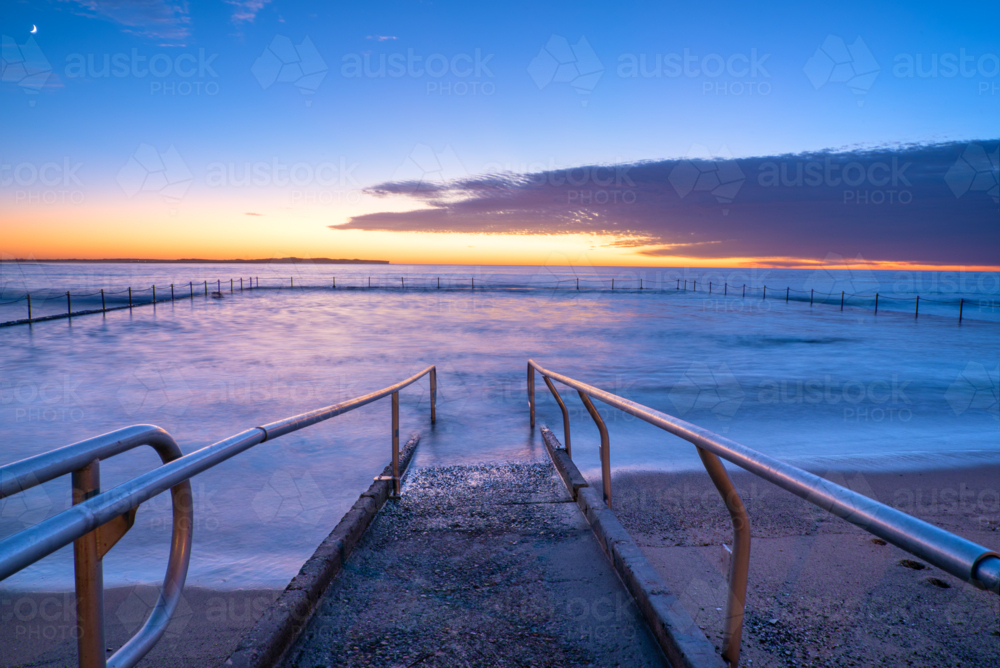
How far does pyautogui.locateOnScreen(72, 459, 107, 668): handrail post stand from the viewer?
50.8 inches

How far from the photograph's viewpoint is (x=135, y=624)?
3.15 m

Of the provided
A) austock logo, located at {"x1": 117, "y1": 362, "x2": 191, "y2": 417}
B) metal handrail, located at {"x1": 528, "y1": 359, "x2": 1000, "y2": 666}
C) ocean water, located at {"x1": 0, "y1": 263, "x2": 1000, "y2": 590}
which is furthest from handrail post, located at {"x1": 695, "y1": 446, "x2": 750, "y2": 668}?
austock logo, located at {"x1": 117, "y1": 362, "x2": 191, "y2": 417}

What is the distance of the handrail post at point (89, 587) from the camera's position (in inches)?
50.8

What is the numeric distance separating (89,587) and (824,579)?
11.9 ft

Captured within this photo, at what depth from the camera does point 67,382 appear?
10719 mm

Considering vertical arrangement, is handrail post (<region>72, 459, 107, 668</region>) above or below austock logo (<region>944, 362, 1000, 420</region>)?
above

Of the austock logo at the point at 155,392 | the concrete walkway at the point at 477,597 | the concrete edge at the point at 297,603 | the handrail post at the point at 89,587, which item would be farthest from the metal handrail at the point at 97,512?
the austock logo at the point at 155,392

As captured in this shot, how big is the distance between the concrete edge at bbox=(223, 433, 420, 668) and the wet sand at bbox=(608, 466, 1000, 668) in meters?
1.86

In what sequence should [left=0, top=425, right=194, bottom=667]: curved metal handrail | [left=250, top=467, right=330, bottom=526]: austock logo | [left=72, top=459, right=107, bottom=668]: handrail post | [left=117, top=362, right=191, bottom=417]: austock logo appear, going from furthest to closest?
[left=117, top=362, right=191, bottom=417]: austock logo < [left=250, top=467, right=330, bottom=526]: austock logo < [left=72, top=459, right=107, bottom=668]: handrail post < [left=0, top=425, right=194, bottom=667]: curved metal handrail

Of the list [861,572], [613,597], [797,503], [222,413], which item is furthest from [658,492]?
[222,413]

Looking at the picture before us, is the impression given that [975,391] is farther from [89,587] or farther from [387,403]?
[89,587]

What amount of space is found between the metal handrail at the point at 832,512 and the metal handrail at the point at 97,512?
138 cm

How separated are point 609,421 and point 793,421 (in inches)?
116

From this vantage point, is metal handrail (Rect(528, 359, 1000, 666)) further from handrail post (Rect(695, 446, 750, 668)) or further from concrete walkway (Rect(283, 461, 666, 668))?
concrete walkway (Rect(283, 461, 666, 668))
